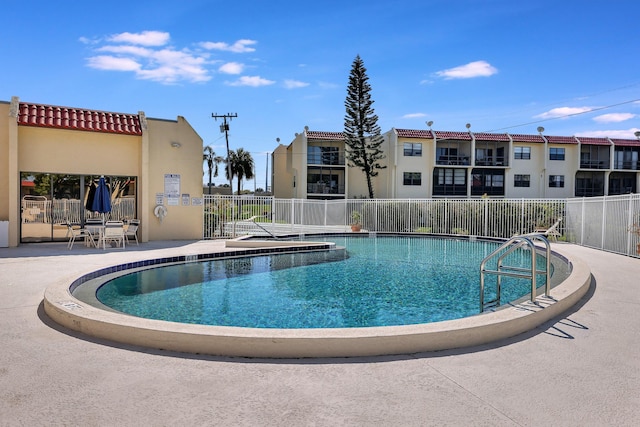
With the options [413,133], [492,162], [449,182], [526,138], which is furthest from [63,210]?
[526,138]

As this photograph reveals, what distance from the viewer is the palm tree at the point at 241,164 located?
6000 centimetres

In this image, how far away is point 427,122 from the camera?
39.7m

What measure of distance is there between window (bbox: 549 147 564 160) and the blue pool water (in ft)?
110

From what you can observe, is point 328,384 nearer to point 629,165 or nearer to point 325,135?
point 325,135

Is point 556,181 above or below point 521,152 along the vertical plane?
below

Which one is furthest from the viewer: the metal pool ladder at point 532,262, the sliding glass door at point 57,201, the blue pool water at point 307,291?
the sliding glass door at point 57,201

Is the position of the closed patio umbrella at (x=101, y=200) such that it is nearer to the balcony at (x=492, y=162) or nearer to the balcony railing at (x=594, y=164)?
the balcony at (x=492, y=162)

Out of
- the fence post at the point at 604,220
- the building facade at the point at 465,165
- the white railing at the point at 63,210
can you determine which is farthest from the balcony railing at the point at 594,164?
the white railing at the point at 63,210

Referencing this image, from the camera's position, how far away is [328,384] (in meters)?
3.23

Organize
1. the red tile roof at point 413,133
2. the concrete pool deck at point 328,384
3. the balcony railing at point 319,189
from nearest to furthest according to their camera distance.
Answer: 1. the concrete pool deck at point 328,384
2. the red tile roof at point 413,133
3. the balcony railing at point 319,189

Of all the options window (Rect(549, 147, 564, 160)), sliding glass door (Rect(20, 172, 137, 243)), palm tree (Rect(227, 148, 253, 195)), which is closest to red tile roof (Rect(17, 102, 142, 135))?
sliding glass door (Rect(20, 172, 137, 243))

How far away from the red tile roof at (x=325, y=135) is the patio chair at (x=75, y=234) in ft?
86.3

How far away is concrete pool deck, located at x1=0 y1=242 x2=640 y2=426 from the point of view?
8.94 feet

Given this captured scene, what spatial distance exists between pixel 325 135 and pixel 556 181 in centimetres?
2306
